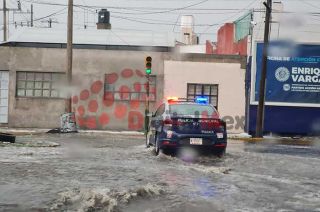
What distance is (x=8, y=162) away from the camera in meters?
12.2

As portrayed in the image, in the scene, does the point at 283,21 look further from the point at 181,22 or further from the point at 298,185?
the point at 181,22

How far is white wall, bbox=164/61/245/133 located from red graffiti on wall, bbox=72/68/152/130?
4.17 feet

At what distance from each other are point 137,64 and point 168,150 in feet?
47.1

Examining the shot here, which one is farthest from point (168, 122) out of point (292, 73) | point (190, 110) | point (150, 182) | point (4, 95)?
point (4, 95)

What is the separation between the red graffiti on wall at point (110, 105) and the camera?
91.5 feet

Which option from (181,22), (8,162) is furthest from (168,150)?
(181,22)

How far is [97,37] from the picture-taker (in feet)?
98.9

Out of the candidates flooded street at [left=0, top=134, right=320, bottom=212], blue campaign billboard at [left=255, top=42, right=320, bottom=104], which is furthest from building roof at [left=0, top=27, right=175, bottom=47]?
flooded street at [left=0, top=134, right=320, bottom=212]

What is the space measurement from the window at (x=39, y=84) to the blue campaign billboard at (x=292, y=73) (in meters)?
10.1

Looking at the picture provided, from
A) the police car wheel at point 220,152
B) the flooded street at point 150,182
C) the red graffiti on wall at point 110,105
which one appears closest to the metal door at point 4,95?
the red graffiti on wall at point 110,105

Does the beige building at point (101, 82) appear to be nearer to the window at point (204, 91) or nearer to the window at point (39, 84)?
the window at point (39, 84)

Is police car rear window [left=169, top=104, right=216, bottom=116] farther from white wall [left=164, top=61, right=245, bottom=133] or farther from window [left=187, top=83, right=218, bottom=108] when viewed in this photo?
window [left=187, top=83, right=218, bottom=108]

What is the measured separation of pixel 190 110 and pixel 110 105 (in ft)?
46.1

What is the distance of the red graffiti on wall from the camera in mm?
27891
